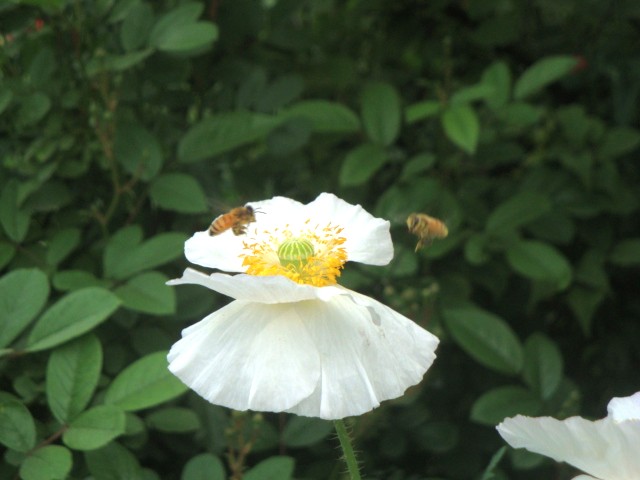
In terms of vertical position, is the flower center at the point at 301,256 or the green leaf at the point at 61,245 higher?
the flower center at the point at 301,256

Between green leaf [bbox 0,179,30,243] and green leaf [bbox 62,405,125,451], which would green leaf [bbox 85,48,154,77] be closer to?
green leaf [bbox 0,179,30,243]

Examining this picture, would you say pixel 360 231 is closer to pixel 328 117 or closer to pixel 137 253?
pixel 137 253

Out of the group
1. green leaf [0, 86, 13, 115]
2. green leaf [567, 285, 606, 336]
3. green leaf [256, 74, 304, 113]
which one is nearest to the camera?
green leaf [0, 86, 13, 115]

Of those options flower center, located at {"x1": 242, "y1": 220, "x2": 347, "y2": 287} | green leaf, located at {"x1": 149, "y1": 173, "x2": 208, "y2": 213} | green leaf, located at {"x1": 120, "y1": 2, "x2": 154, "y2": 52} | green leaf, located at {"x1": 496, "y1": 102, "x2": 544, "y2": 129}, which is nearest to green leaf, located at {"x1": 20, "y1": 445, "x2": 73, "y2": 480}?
flower center, located at {"x1": 242, "y1": 220, "x2": 347, "y2": 287}

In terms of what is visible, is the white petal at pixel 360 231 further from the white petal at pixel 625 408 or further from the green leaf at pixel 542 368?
the green leaf at pixel 542 368

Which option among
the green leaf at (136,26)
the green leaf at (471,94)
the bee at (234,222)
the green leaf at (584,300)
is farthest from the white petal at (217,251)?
the green leaf at (584,300)

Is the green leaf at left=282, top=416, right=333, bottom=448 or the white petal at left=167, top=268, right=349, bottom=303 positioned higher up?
the white petal at left=167, top=268, right=349, bottom=303

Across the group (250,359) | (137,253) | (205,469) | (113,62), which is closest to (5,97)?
(113,62)

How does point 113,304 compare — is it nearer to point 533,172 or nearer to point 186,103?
point 186,103

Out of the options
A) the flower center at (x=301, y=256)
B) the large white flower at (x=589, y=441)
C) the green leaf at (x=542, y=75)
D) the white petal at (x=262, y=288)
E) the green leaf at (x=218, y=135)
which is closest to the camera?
the large white flower at (x=589, y=441)
